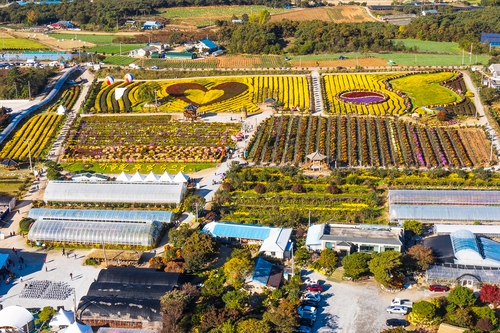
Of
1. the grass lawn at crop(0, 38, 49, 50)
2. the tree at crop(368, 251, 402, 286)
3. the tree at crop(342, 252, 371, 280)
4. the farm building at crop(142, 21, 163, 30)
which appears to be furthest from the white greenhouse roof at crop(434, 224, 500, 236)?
the farm building at crop(142, 21, 163, 30)

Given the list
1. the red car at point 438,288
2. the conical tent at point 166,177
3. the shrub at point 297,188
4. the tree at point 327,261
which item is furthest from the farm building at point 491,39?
the tree at point 327,261

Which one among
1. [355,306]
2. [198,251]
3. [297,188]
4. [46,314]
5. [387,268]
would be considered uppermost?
[387,268]

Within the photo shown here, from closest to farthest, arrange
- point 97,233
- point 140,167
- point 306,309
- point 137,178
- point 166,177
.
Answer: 1. point 306,309
2. point 97,233
3. point 166,177
4. point 137,178
5. point 140,167

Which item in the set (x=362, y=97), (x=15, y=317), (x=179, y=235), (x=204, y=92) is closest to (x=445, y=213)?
(x=179, y=235)

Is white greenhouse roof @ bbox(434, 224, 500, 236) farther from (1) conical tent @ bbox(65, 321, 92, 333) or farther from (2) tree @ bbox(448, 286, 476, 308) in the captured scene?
(1) conical tent @ bbox(65, 321, 92, 333)

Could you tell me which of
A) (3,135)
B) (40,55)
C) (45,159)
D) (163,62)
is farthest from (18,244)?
(40,55)

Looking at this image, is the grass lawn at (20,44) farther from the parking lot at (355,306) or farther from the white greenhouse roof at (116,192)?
the parking lot at (355,306)

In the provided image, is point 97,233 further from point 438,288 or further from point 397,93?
point 397,93
